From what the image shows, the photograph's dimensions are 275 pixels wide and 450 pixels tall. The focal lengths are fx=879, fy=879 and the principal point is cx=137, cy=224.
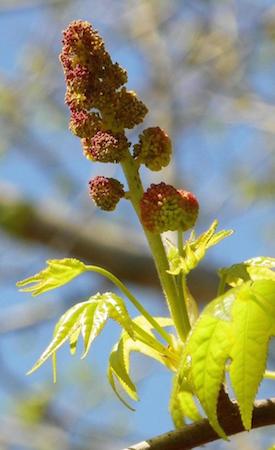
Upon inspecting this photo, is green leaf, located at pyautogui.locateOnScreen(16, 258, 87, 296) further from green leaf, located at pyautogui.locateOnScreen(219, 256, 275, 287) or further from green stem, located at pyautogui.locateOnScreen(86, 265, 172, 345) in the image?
green leaf, located at pyautogui.locateOnScreen(219, 256, 275, 287)

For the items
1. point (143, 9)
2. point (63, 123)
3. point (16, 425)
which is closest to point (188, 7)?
point (143, 9)

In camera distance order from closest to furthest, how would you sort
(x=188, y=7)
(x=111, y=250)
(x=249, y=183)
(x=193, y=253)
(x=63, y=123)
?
(x=193, y=253) < (x=111, y=250) < (x=188, y=7) < (x=249, y=183) < (x=63, y=123)

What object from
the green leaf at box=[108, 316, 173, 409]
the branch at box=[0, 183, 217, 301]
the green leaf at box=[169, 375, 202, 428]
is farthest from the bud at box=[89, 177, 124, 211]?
the branch at box=[0, 183, 217, 301]

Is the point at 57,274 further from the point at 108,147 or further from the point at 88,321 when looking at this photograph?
the point at 108,147

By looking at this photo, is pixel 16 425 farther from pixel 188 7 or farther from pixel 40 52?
pixel 188 7

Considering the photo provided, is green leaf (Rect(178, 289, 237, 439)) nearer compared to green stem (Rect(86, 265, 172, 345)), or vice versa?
green leaf (Rect(178, 289, 237, 439))

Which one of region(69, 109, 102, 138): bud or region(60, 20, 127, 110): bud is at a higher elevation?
region(60, 20, 127, 110): bud
